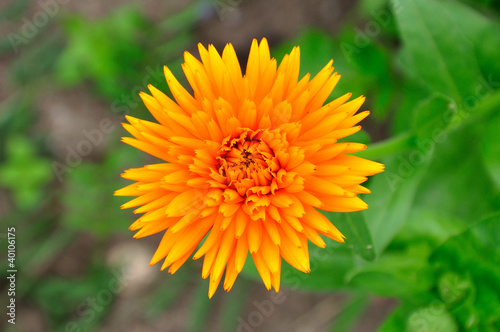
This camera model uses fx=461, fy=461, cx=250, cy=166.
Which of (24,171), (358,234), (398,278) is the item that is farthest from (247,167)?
(24,171)

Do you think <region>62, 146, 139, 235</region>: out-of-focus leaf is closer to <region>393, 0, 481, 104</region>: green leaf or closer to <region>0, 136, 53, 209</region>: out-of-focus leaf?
<region>0, 136, 53, 209</region>: out-of-focus leaf

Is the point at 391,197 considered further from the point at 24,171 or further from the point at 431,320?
the point at 24,171

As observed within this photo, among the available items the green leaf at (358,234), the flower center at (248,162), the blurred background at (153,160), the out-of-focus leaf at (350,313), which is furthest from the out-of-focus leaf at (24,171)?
the green leaf at (358,234)

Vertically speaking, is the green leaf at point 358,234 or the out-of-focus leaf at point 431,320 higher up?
the green leaf at point 358,234

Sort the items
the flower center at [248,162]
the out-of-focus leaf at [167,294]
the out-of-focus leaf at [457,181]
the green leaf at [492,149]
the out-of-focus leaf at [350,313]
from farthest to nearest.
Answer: the out-of-focus leaf at [167,294]
the out-of-focus leaf at [350,313]
the out-of-focus leaf at [457,181]
the green leaf at [492,149]
the flower center at [248,162]

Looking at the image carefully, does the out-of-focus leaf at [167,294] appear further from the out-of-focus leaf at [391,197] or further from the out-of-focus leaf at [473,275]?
the out-of-focus leaf at [473,275]

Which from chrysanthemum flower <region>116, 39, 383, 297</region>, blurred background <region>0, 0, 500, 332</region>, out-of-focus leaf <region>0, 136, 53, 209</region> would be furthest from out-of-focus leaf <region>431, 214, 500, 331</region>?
out-of-focus leaf <region>0, 136, 53, 209</region>

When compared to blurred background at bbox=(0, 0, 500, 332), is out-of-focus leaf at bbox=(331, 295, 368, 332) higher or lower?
lower
